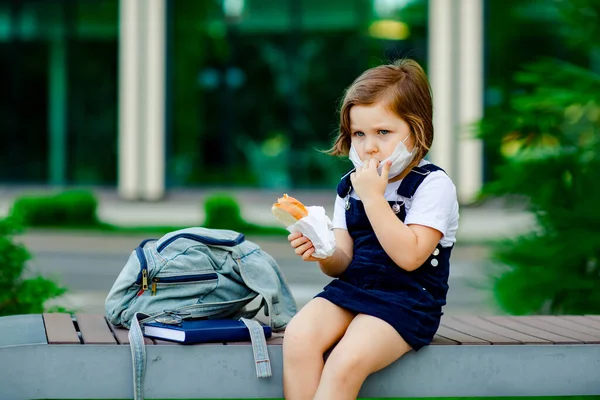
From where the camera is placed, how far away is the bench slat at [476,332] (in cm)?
306

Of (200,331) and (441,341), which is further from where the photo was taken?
(441,341)

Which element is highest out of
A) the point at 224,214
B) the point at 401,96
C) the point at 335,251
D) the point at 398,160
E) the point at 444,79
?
the point at 444,79

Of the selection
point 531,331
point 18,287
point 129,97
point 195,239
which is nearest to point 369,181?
point 195,239

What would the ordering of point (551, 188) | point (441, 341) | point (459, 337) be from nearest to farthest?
point (441, 341)
point (459, 337)
point (551, 188)

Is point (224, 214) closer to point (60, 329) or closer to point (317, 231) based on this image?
point (60, 329)

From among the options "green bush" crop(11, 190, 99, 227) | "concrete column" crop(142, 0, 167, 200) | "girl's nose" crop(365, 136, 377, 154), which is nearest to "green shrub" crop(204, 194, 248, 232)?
"green bush" crop(11, 190, 99, 227)

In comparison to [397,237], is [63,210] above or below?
below

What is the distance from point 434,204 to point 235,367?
32.4 inches

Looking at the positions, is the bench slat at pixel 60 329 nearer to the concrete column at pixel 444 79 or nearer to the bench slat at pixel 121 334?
the bench slat at pixel 121 334

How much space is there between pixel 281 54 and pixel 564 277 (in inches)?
596

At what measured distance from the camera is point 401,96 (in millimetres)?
2930

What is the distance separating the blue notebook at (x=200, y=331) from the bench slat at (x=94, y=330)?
14 centimetres

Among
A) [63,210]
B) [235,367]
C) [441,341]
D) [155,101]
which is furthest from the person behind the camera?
[155,101]

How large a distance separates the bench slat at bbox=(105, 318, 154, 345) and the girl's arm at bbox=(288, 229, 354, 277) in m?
0.56
